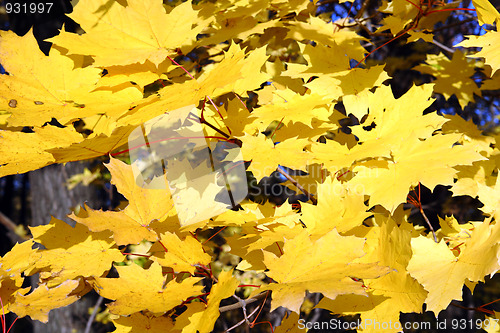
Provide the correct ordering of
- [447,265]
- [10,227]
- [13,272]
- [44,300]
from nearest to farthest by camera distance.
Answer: [447,265]
[44,300]
[13,272]
[10,227]

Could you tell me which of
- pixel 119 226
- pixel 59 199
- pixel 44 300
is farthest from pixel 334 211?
pixel 59 199

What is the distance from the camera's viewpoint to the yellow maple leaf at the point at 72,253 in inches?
43.2

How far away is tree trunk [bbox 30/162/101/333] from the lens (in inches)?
129

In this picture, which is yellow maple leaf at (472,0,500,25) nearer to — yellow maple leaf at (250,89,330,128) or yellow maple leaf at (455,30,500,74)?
yellow maple leaf at (455,30,500,74)

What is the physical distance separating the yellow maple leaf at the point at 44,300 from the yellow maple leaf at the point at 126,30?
0.63m

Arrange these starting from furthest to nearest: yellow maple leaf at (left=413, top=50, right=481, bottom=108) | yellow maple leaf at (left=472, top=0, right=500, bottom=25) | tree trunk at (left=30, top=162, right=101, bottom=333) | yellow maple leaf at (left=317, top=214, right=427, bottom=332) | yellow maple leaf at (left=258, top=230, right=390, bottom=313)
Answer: tree trunk at (left=30, top=162, right=101, bottom=333), yellow maple leaf at (left=413, top=50, right=481, bottom=108), yellow maple leaf at (left=472, top=0, right=500, bottom=25), yellow maple leaf at (left=317, top=214, right=427, bottom=332), yellow maple leaf at (left=258, top=230, right=390, bottom=313)

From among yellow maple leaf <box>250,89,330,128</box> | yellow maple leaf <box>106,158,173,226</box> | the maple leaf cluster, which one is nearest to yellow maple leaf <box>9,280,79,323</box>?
the maple leaf cluster

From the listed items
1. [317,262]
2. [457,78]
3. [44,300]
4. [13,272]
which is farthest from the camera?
[457,78]

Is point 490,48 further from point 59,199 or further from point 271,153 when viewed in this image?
point 59,199

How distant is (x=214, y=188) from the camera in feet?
4.06

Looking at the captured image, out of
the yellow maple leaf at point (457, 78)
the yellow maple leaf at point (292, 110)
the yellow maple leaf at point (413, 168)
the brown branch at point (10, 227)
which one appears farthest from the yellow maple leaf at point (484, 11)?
the brown branch at point (10, 227)

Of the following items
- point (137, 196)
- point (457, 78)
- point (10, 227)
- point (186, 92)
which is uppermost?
point (186, 92)

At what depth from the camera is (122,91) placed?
107cm

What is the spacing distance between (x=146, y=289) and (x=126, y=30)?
0.68 metres
